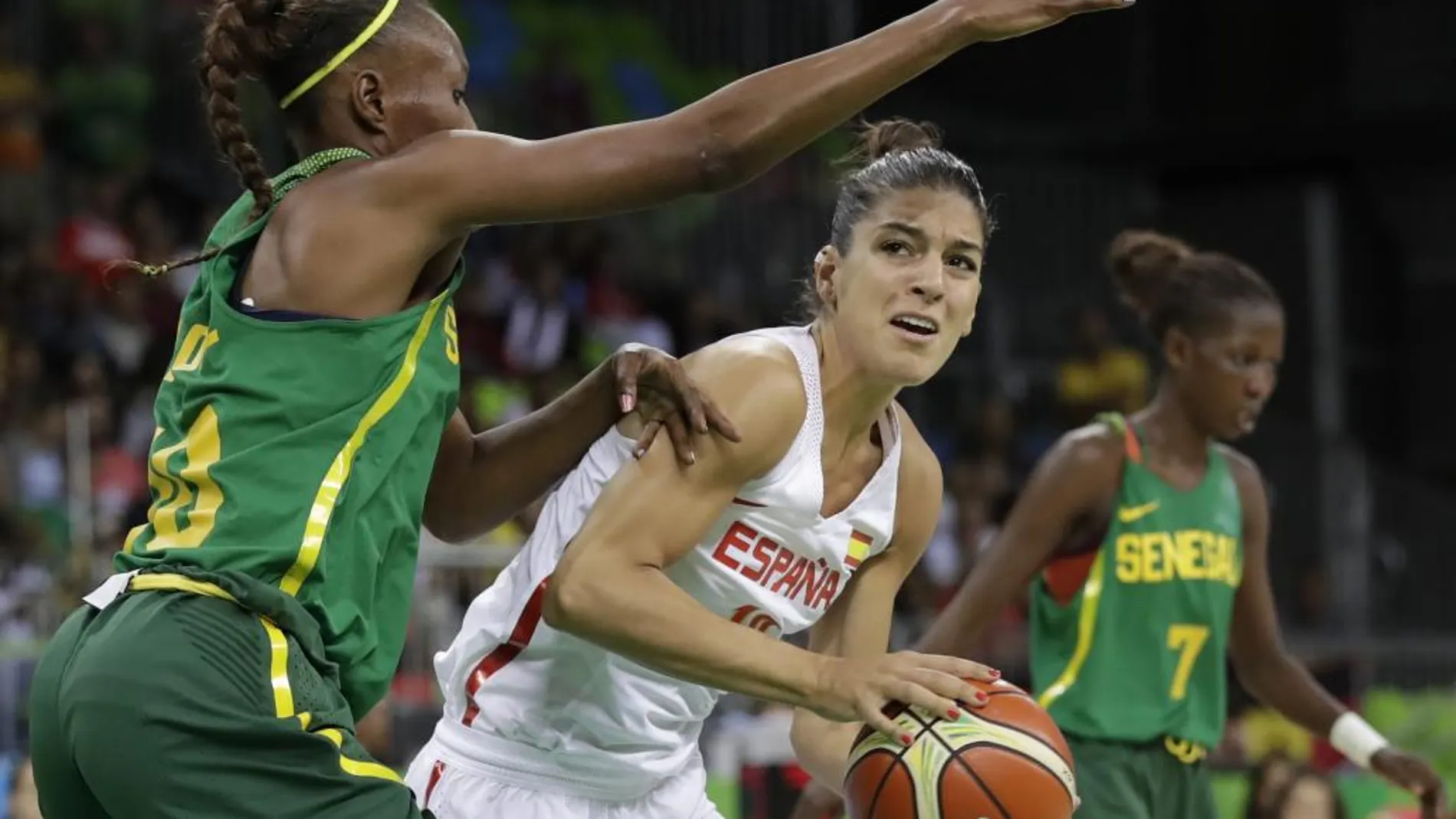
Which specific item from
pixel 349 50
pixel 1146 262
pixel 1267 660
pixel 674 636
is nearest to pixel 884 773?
pixel 674 636

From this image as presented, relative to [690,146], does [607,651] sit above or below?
below

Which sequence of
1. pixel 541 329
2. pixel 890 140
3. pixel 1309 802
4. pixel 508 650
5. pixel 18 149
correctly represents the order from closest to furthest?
pixel 508 650, pixel 890 140, pixel 1309 802, pixel 18 149, pixel 541 329

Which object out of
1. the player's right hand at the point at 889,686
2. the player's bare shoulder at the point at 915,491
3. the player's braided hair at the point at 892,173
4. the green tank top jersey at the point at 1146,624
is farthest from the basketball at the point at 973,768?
the green tank top jersey at the point at 1146,624

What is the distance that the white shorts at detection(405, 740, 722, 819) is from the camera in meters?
3.97

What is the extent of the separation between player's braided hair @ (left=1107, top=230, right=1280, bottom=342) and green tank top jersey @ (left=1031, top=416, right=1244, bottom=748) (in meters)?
0.40

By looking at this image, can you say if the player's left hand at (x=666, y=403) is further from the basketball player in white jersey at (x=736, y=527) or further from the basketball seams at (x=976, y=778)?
the basketball seams at (x=976, y=778)

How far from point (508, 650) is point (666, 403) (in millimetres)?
598

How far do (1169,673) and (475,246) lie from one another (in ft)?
26.6

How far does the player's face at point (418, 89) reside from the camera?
3545mm

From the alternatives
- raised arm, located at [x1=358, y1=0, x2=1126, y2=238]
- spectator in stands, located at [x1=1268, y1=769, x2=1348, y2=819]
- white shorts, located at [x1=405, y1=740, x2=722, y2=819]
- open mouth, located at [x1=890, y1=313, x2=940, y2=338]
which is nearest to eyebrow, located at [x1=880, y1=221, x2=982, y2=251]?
open mouth, located at [x1=890, y1=313, x2=940, y2=338]

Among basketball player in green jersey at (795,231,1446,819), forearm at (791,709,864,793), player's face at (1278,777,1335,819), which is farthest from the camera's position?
player's face at (1278,777,1335,819)

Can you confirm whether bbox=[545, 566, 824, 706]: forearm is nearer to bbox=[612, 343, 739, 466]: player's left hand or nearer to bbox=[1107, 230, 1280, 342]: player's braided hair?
bbox=[612, 343, 739, 466]: player's left hand

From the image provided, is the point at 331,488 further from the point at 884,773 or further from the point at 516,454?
the point at 884,773

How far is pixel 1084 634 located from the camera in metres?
5.45
